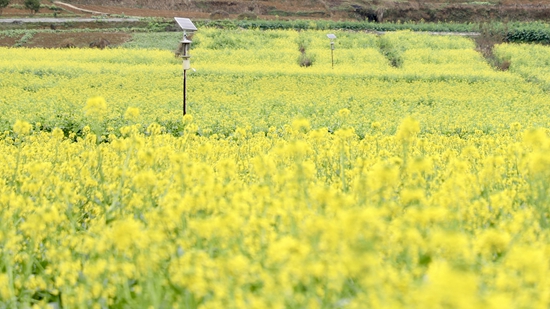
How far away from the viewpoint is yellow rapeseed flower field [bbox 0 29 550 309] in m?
2.08

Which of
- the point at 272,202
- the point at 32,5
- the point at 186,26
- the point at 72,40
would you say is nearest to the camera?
the point at 272,202

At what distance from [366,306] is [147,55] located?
25.0 m

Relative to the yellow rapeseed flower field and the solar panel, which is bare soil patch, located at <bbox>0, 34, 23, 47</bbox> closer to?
the yellow rapeseed flower field

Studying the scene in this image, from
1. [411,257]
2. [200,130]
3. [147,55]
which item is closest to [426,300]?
[411,257]

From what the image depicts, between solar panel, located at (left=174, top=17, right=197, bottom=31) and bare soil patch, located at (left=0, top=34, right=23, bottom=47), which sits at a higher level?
Result: solar panel, located at (left=174, top=17, right=197, bottom=31)

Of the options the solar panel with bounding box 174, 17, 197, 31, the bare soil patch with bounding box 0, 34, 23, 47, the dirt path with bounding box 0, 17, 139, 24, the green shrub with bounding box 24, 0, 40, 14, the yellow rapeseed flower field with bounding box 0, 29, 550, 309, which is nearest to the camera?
the yellow rapeseed flower field with bounding box 0, 29, 550, 309

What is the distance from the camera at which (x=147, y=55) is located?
1017 inches

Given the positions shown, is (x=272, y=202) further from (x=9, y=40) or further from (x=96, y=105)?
(x=9, y=40)

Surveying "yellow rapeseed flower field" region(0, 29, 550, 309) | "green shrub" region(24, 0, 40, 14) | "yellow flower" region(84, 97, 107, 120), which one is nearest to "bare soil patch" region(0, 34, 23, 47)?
"green shrub" region(24, 0, 40, 14)

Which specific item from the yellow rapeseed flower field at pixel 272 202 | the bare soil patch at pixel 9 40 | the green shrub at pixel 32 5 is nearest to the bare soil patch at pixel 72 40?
the bare soil patch at pixel 9 40

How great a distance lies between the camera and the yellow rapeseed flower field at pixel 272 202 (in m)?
2.08

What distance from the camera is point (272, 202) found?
2971 mm

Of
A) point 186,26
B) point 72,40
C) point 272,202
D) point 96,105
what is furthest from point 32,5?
point 272,202

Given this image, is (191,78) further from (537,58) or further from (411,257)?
(411,257)
